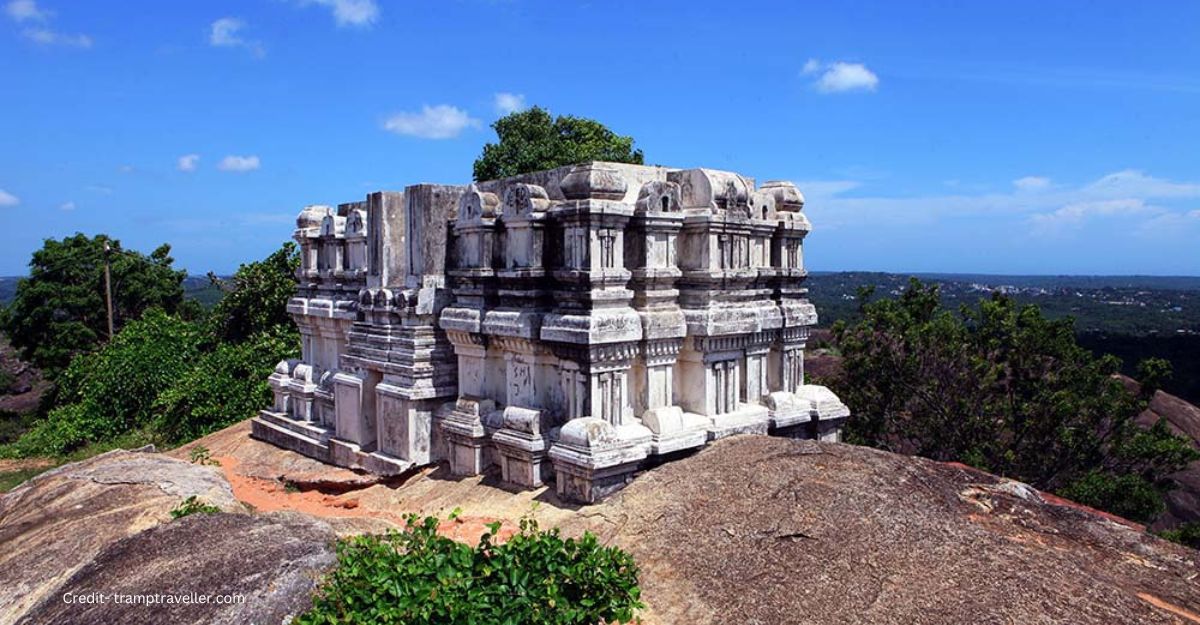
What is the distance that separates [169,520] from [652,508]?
4.14 m

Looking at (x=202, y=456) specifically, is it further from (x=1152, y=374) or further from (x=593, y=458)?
(x=1152, y=374)

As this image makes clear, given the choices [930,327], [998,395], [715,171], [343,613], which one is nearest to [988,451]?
[998,395]

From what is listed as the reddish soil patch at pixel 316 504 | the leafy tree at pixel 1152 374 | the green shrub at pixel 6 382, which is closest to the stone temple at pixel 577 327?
the reddish soil patch at pixel 316 504

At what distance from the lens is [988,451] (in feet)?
42.8

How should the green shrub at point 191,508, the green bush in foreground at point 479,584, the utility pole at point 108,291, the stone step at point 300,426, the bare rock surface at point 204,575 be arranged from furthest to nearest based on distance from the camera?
the utility pole at point 108,291, the stone step at point 300,426, the green shrub at point 191,508, the bare rock surface at point 204,575, the green bush in foreground at point 479,584

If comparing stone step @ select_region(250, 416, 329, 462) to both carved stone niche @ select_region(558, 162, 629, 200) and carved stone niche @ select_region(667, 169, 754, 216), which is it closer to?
carved stone niche @ select_region(558, 162, 629, 200)

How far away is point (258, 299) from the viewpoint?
20344 mm

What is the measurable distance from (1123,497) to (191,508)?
1162 centimetres

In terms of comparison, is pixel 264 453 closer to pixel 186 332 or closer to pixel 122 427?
pixel 122 427

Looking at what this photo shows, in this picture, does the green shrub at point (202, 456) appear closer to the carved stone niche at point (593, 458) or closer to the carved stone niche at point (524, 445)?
the carved stone niche at point (524, 445)

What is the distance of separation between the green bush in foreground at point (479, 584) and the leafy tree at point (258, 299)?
1509 cm

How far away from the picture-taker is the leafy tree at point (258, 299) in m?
19.8

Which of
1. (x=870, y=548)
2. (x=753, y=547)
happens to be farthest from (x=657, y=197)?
(x=870, y=548)

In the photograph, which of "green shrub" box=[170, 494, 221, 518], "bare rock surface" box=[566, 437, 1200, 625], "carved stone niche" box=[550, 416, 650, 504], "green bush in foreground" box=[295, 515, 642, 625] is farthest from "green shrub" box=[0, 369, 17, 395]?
"green bush in foreground" box=[295, 515, 642, 625]
